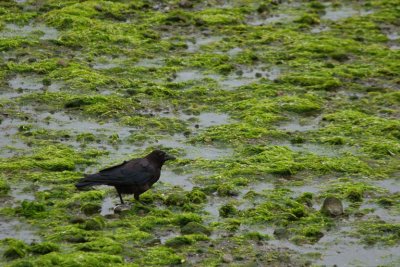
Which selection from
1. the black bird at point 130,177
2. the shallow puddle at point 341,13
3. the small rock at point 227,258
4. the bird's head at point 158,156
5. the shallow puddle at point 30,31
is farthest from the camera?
the shallow puddle at point 341,13

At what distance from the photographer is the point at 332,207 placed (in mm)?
11500

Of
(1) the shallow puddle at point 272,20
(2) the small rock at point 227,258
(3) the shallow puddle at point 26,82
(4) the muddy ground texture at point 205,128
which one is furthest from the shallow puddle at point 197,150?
(1) the shallow puddle at point 272,20

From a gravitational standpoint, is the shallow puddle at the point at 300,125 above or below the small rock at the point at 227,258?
below

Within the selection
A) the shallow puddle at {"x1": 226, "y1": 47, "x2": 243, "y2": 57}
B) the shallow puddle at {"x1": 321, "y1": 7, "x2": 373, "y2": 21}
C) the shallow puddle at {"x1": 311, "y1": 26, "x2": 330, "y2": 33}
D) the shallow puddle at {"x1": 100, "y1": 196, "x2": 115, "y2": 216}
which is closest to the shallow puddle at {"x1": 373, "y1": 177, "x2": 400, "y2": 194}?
the shallow puddle at {"x1": 100, "y1": 196, "x2": 115, "y2": 216}

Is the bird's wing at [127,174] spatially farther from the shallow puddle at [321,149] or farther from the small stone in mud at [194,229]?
the shallow puddle at [321,149]

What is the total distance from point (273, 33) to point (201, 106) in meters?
4.66

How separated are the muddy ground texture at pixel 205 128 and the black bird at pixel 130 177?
0.86 feet

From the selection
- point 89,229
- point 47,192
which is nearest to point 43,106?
point 47,192

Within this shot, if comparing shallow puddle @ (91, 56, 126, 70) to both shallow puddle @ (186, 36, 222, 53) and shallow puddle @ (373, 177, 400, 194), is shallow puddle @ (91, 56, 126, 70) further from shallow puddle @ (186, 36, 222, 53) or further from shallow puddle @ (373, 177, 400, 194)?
shallow puddle @ (373, 177, 400, 194)

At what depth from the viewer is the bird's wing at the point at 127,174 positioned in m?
11.4

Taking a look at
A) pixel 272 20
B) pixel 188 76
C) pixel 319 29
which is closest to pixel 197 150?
pixel 188 76

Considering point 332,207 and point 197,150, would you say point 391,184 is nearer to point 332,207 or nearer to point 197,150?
point 332,207

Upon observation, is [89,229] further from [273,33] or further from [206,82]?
[273,33]

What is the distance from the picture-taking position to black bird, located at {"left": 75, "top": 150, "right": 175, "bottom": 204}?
37.2 ft
